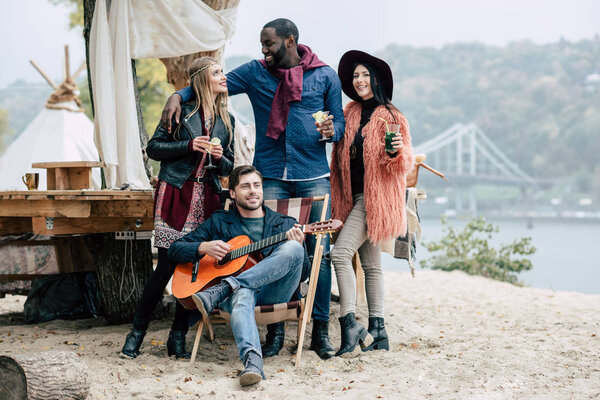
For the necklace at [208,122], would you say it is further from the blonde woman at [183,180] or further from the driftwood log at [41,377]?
the driftwood log at [41,377]

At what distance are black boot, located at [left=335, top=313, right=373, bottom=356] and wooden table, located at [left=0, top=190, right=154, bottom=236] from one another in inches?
52.5

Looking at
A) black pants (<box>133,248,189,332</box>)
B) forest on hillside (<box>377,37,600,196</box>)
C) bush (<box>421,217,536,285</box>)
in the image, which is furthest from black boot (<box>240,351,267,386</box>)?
forest on hillside (<box>377,37,600,196</box>)

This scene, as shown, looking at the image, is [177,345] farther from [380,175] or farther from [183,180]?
[380,175]

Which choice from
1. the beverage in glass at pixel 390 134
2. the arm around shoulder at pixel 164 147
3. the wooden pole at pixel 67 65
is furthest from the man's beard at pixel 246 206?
the wooden pole at pixel 67 65

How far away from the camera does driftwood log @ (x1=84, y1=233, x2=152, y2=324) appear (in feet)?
15.8

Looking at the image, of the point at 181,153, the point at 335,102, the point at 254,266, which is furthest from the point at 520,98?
the point at 254,266

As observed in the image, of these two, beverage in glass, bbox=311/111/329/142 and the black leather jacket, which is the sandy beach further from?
beverage in glass, bbox=311/111/329/142

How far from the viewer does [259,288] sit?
3.48m

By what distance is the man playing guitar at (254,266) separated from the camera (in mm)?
3279

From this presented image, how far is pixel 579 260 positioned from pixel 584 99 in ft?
26.0

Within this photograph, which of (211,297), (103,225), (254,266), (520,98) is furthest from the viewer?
(520,98)

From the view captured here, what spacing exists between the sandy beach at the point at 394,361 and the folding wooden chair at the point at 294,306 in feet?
0.61

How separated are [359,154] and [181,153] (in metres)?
1.04

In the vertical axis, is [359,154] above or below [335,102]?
below
